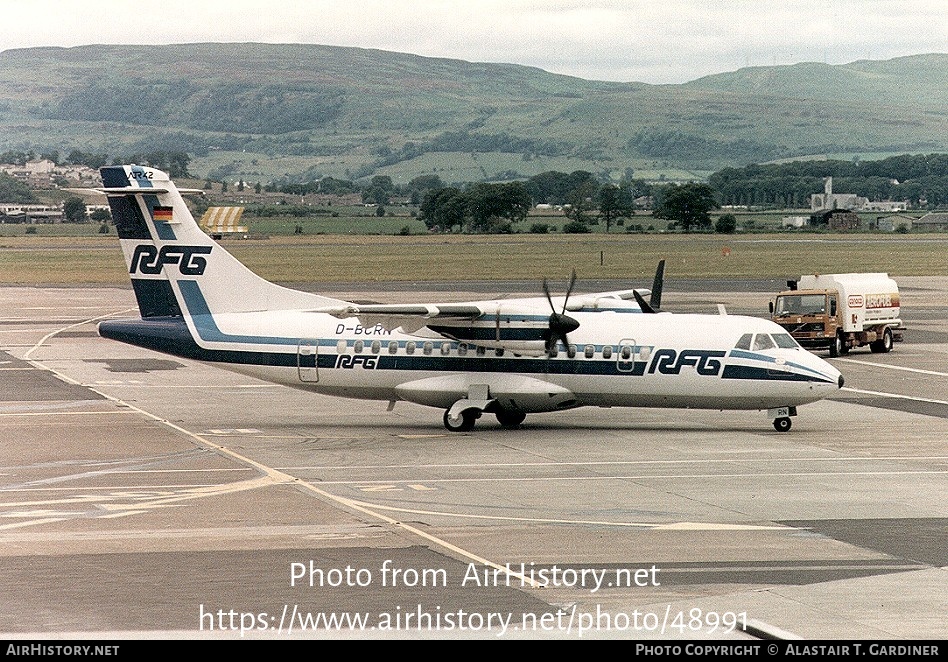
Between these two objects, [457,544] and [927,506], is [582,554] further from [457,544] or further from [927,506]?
[927,506]

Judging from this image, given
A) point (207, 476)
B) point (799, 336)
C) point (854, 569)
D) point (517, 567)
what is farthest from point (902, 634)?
point (799, 336)

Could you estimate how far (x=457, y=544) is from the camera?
70.7 ft

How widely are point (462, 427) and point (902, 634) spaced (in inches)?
810

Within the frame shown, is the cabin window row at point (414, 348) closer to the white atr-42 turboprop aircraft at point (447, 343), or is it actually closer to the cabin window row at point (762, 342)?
the white atr-42 turboprop aircraft at point (447, 343)

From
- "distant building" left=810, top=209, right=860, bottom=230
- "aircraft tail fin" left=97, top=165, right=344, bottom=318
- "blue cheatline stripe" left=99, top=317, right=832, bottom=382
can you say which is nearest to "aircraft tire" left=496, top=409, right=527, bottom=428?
"blue cheatline stripe" left=99, top=317, right=832, bottom=382

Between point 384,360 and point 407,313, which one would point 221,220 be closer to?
point 384,360

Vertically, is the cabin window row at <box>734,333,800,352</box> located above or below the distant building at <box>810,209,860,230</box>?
below

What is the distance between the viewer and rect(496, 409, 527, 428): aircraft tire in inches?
1442

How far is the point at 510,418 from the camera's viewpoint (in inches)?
1448

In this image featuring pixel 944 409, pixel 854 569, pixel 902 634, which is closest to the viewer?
pixel 902 634

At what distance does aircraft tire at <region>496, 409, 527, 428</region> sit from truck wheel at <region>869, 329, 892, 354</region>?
84.0ft

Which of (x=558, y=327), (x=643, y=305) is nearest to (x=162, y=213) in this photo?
(x=558, y=327)

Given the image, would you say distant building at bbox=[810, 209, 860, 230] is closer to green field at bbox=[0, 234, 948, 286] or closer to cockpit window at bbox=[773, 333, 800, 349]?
green field at bbox=[0, 234, 948, 286]
